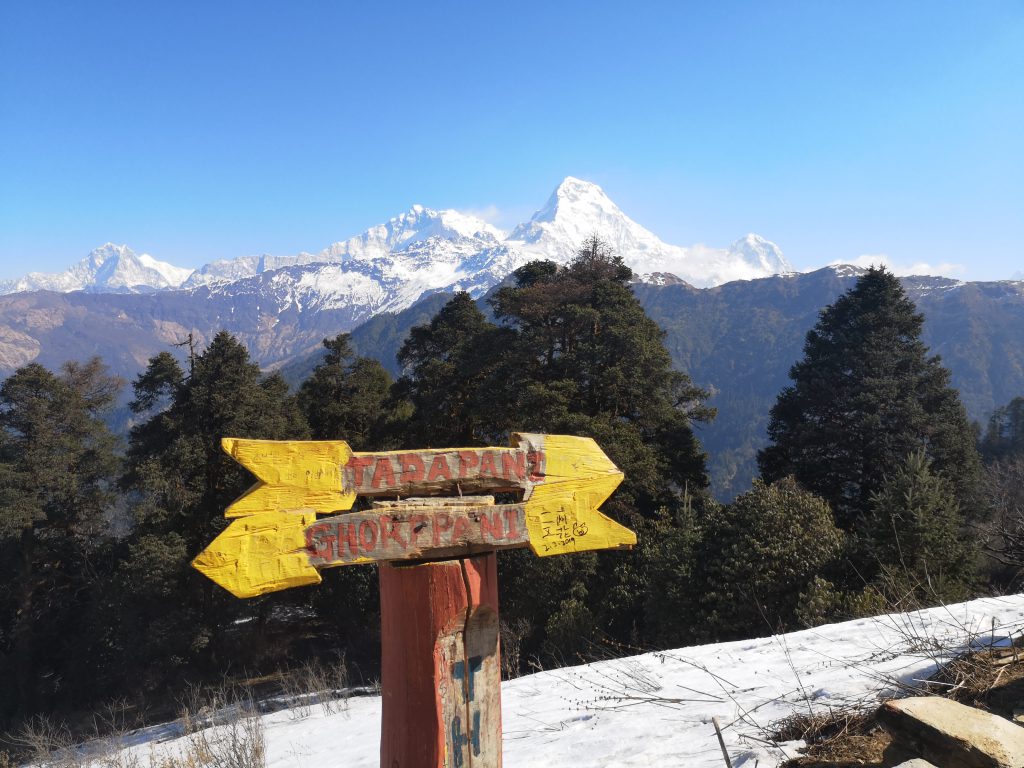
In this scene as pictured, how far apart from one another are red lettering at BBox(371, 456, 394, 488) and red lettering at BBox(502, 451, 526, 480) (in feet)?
1.65

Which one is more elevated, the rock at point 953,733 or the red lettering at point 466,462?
the red lettering at point 466,462

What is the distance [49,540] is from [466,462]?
25294mm

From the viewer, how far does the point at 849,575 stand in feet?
37.9

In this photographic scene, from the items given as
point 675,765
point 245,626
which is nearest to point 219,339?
point 245,626

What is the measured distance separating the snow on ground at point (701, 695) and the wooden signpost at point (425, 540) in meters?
1.92

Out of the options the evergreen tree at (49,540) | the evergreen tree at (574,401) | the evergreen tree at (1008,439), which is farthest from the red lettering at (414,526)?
the evergreen tree at (1008,439)

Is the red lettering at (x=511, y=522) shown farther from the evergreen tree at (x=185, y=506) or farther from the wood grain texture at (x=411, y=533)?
the evergreen tree at (x=185, y=506)

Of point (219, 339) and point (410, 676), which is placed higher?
point (219, 339)

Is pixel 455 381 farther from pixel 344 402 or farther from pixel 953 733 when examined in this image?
pixel 953 733

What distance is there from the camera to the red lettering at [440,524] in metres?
2.80

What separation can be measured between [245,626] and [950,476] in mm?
22932

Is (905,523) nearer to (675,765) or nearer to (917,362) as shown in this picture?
(675,765)

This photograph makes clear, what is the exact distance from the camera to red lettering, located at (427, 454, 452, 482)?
2.93 meters

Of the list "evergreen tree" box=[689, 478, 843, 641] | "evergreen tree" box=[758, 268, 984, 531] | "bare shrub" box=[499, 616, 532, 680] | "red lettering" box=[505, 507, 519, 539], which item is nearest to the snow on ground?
"red lettering" box=[505, 507, 519, 539]
